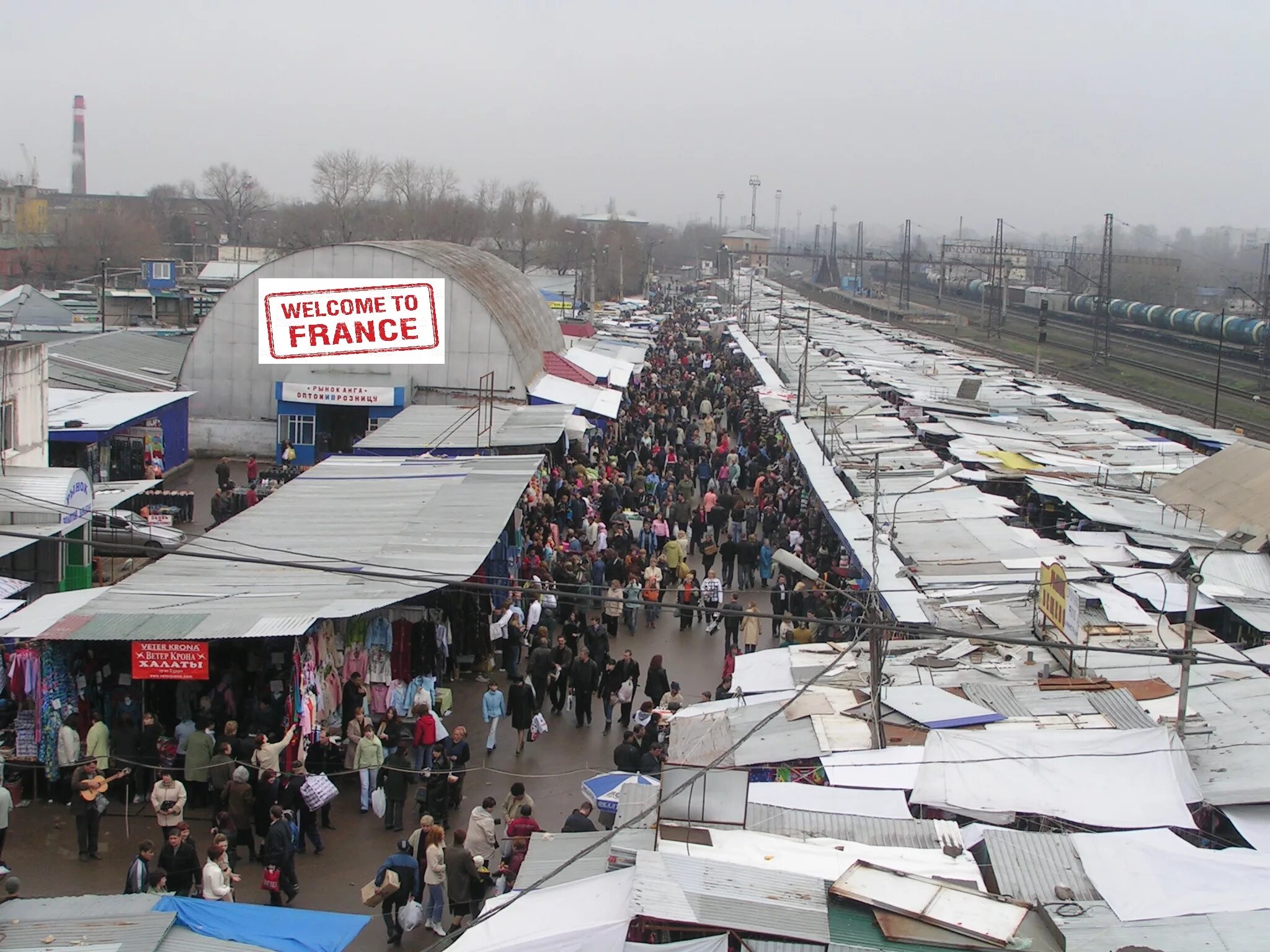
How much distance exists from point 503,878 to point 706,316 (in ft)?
214

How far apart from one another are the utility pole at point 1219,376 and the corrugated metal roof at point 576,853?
23.6m

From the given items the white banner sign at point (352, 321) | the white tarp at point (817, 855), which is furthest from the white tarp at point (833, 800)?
the white banner sign at point (352, 321)

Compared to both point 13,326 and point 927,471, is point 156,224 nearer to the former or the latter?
point 13,326

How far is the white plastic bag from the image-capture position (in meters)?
8.23

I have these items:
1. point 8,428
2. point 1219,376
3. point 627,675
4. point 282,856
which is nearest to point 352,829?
point 282,856

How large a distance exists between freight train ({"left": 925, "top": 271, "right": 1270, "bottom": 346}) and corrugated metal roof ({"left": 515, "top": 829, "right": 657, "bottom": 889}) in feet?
94.9

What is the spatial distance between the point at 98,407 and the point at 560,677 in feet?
43.2

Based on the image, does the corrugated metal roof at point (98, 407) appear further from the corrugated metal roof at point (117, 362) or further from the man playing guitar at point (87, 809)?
the man playing guitar at point (87, 809)

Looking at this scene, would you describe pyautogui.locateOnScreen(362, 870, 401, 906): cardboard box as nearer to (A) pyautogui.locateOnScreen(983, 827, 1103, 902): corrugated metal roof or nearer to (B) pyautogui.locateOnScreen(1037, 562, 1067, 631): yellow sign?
(A) pyautogui.locateOnScreen(983, 827, 1103, 902): corrugated metal roof

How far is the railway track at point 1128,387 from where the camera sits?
1292 inches

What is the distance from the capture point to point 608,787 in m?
9.66

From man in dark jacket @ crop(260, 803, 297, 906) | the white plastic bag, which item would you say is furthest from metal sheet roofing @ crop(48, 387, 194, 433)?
the white plastic bag

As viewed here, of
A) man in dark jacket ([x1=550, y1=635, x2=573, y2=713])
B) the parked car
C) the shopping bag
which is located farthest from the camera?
the parked car

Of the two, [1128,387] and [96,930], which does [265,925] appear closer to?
[96,930]
